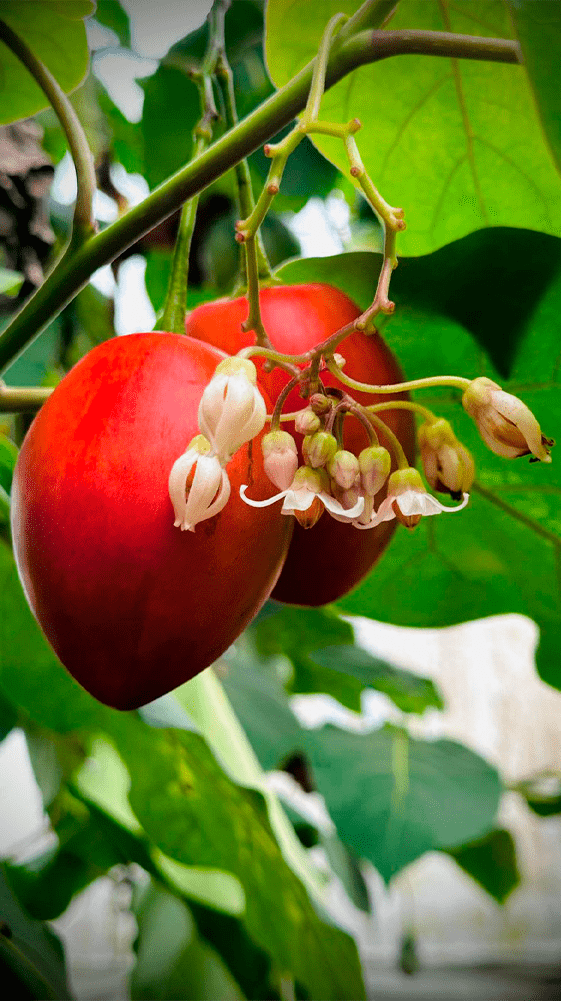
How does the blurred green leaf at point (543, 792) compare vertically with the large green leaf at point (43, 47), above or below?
below

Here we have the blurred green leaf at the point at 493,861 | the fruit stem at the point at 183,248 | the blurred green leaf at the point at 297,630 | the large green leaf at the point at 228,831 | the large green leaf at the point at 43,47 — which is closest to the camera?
the fruit stem at the point at 183,248

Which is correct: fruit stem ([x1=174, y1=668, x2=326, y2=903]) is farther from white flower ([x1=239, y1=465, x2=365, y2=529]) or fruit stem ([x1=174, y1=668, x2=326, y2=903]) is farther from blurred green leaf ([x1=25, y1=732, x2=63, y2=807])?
white flower ([x1=239, y1=465, x2=365, y2=529])

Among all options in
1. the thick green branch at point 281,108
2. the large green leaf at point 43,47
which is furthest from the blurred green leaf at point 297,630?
the thick green branch at point 281,108

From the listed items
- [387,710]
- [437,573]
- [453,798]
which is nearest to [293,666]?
[453,798]

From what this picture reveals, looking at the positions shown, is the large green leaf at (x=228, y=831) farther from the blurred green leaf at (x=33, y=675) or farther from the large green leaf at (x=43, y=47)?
the large green leaf at (x=43, y=47)

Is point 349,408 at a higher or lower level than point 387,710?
higher

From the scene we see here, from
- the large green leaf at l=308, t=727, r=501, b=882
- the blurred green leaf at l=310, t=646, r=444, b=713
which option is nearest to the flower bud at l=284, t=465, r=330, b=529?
the large green leaf at l=308, t=727, r=501, b=882

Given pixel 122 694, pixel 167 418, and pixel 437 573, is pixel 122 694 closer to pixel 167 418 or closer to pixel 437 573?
pixel 167 418
